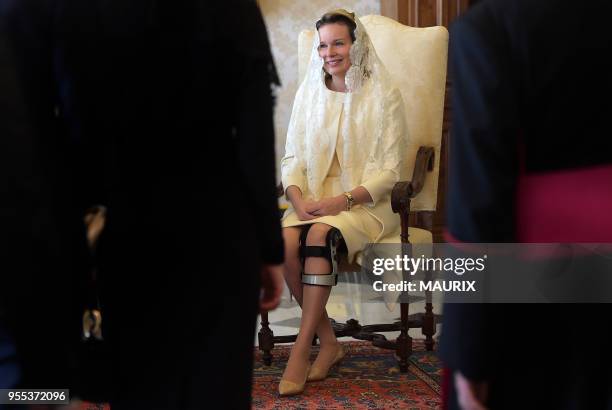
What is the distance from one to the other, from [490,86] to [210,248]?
52cm

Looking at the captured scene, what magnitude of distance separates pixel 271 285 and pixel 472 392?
481 millimetres

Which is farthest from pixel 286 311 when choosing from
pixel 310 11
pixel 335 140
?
pixel 310 11

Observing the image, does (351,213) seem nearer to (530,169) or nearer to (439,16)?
(530,169)

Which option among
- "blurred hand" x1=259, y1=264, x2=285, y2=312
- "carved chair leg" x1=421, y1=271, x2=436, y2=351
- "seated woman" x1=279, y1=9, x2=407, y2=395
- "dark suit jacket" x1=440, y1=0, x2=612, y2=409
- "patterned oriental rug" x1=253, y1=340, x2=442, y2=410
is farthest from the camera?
"carved chair leg" x1=421, y1=271, x2=436, y2=351

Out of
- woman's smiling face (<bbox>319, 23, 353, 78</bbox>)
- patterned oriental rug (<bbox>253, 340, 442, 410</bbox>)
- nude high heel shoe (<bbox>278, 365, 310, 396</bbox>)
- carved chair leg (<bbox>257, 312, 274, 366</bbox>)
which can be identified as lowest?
patterned oriental rug (<bbox>253, 340, 442, 410</bbox>)

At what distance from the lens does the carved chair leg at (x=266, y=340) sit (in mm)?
3520

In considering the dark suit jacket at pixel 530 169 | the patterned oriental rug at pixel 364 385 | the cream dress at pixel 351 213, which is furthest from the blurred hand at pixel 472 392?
the cream dress at pixel 351 213

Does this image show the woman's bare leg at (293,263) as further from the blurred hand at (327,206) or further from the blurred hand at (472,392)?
the blurred hand at (472,392)

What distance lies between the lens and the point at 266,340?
3564mm

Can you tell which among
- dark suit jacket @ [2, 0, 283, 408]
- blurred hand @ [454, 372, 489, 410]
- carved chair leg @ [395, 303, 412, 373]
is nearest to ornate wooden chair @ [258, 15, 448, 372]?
carved chair leg @ [395, 303, 412, 373]

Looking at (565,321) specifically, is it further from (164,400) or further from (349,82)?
(349,82)

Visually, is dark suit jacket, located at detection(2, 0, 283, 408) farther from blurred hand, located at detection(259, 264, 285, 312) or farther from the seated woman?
the seated woman

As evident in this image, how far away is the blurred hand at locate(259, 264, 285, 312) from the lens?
1.41 meters

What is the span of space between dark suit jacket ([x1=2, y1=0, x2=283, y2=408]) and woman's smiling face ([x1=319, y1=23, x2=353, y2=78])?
7.82 feet
